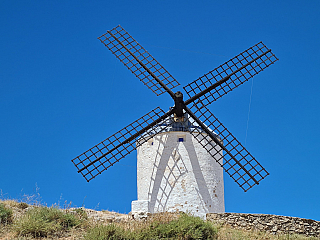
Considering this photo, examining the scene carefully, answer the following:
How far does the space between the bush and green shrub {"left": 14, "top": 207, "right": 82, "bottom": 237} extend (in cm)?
116

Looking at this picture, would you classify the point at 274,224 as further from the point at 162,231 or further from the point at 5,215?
the point at 5,215

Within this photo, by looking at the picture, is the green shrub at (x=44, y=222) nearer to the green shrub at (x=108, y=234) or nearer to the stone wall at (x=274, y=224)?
the green shrub at (x=108, y=234)

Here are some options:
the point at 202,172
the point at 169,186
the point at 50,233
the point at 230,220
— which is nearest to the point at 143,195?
the point at 169,186

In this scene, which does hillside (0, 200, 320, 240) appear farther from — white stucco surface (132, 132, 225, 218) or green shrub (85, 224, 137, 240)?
white stucco surface (132, 132, 225, 218)

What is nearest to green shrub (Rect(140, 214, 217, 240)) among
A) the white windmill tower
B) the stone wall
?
the stone wall

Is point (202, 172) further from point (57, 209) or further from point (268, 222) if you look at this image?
point (57, 209)

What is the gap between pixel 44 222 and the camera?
43.3 feet

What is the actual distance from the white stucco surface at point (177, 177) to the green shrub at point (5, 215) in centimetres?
381

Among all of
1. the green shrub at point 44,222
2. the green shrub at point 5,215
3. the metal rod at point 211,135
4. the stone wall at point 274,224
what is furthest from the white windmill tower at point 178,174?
the green shrub at point 5,215

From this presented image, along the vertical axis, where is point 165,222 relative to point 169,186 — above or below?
below

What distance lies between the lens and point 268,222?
49.4ft

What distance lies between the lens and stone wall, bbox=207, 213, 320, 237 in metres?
14.9

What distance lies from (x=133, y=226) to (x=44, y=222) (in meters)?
2.22

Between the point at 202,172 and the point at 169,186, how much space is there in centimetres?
113
